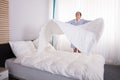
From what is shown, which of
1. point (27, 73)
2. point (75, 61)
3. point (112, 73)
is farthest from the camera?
point (112, 73)

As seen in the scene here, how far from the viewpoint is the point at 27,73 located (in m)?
2.32

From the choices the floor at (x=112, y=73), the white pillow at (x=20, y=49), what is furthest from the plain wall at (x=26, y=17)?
the floor at (x=112, y=73)

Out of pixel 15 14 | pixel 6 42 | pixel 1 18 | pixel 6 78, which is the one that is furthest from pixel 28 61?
pixel 15 14

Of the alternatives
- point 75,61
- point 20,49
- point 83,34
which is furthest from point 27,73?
point 83,34

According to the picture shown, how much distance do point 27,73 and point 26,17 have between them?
5.36ft

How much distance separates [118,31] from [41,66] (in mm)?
2744

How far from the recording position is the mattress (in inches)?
84.4

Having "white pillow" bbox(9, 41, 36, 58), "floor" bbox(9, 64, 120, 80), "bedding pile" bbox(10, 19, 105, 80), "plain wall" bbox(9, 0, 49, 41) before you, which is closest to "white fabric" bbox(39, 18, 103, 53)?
"bedding pile" bbox(10, 19, 105, 80)

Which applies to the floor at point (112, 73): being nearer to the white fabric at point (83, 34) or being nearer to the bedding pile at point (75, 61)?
the bedding pile at point (75, 61)

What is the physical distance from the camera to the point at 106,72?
3.40m

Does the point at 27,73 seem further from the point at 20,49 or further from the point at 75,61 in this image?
the point at 75,61

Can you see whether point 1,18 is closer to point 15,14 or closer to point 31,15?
point 15,14

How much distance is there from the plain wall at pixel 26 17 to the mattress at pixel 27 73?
0.74 m

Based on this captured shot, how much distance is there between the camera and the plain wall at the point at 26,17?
3.02 m
